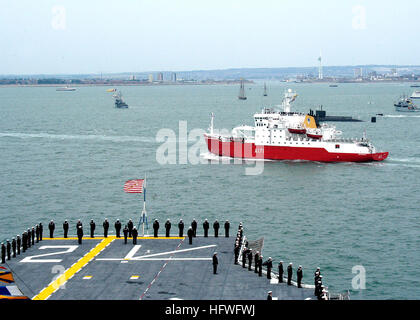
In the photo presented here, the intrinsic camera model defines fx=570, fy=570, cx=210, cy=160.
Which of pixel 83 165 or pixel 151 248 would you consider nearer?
pixel 151 248

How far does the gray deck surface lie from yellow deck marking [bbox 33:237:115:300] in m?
0.20

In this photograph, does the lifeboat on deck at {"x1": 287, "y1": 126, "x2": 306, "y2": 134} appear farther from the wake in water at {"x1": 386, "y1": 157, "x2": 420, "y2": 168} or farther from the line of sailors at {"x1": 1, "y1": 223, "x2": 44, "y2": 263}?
the line of sailors at {"x1": 1, "y1": 223, "x2": 44, "y2": 263}

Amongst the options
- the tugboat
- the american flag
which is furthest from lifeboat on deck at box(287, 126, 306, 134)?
the tugboat

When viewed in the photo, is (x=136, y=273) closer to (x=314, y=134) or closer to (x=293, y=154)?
(x=293, y=154)

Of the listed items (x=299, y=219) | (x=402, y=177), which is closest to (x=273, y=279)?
(x=299, y=219)

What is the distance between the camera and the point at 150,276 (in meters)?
28.3

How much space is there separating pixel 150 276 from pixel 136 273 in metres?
0.86

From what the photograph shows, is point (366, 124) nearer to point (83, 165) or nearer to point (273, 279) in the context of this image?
point (83, 165)

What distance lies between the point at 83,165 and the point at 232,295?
196ft

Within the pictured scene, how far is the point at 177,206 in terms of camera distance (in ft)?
189

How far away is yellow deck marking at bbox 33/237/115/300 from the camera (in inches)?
1020

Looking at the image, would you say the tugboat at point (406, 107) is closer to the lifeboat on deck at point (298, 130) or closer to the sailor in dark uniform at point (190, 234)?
the lifeboat on deck at point (298, 130)
